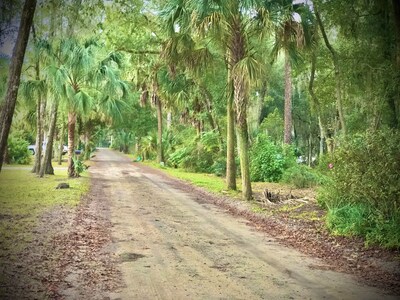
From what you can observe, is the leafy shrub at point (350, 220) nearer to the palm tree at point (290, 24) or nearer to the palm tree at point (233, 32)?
the palm tree at point (233, 32)

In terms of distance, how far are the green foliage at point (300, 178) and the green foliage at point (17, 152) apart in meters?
20.6

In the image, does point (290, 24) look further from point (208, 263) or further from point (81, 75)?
point (81, 75)

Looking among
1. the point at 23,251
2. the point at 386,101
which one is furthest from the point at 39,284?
the point at 386,101

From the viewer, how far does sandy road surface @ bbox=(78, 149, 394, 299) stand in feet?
16.8

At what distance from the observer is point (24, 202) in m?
11.6

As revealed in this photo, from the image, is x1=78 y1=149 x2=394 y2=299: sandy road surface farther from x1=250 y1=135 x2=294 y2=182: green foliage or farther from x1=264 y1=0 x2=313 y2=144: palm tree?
x1=250 y1=135 x2=294 y2=182: green foliage

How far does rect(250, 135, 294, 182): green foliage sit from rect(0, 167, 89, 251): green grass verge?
346 inches

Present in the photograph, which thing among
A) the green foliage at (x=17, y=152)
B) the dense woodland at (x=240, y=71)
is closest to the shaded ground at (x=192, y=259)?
the dense woodland at (x=240, y=71)

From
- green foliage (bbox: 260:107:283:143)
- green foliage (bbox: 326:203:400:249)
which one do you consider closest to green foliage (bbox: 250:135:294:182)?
green foliage (bbox: 326:203:400:249)

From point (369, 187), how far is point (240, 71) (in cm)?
575

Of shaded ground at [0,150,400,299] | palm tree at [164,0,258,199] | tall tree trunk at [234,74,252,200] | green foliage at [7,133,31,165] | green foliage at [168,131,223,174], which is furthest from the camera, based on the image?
green foliage at [7,133,31,165]

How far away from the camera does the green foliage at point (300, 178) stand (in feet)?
57.1

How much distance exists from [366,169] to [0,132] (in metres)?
7.59

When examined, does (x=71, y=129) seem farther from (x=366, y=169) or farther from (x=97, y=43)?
(x=366, y=169)
